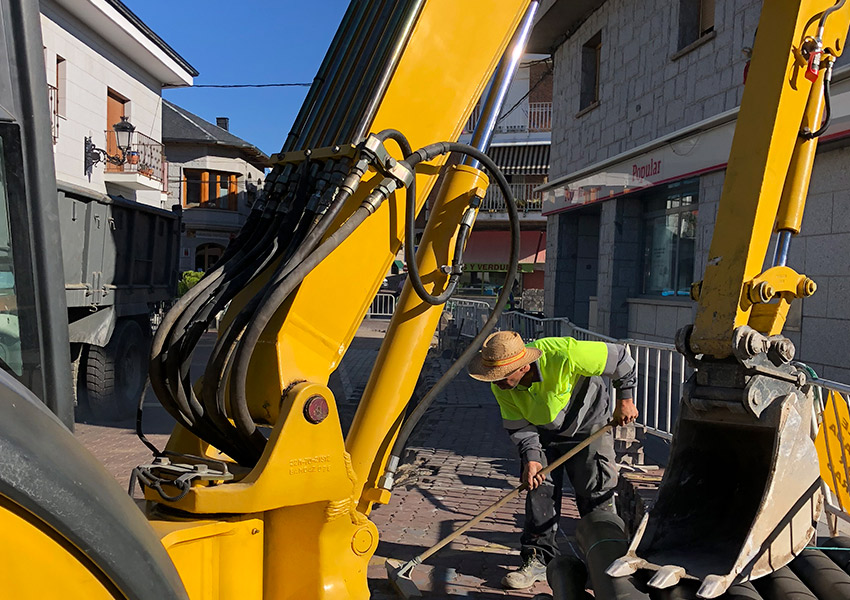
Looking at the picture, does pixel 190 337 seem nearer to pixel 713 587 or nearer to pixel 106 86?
pixel 713 587

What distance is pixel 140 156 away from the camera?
19.2 metres

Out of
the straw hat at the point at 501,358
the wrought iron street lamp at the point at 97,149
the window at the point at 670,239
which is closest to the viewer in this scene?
the straw hat at the point at 501,358

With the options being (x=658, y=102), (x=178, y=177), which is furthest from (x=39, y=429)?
(x=178, y=177)

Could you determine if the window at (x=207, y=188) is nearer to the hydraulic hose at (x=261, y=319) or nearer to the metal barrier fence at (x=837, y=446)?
the metal barrier fence at (x=837, y=446)

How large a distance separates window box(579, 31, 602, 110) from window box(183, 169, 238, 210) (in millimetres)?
24390

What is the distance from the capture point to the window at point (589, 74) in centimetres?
1331

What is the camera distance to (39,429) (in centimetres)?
140

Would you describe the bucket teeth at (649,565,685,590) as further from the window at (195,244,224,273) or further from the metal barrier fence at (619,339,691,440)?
the window at (195,244,224,273)

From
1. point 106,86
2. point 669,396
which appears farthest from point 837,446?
point 106,86

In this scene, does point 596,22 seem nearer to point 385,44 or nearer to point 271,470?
point 385,44

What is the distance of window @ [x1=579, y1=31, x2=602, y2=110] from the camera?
13.3 meters

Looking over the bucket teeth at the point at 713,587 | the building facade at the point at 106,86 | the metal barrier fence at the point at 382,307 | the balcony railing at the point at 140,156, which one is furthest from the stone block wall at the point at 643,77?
the metal barrier fence at the point at 382,307

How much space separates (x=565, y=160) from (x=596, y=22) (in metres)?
2.69

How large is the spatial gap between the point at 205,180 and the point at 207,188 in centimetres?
40
